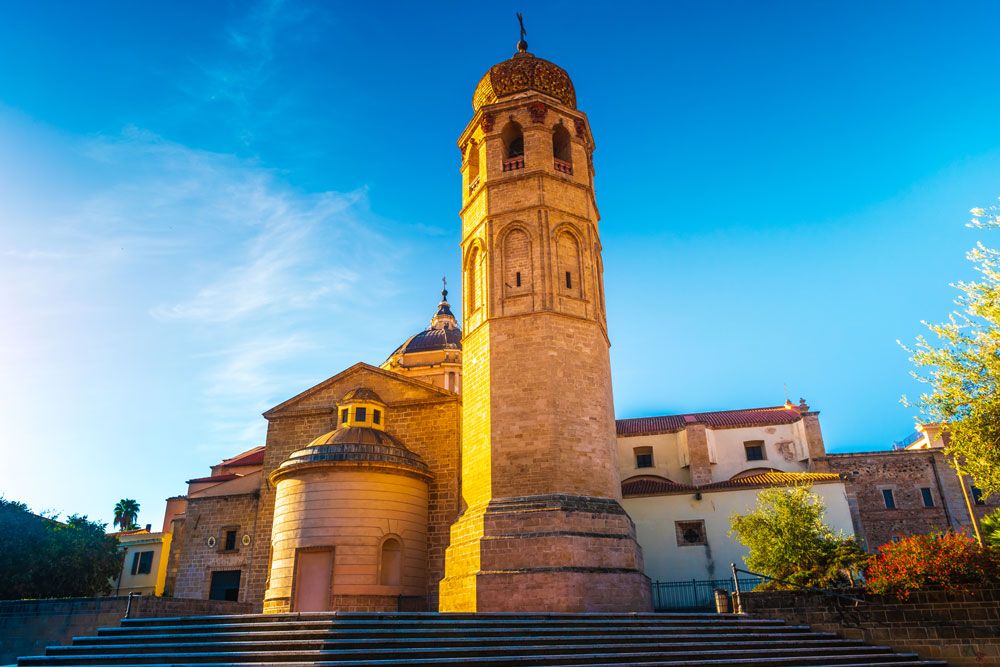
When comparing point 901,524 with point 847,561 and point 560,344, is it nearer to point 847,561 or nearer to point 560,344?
point 847,561

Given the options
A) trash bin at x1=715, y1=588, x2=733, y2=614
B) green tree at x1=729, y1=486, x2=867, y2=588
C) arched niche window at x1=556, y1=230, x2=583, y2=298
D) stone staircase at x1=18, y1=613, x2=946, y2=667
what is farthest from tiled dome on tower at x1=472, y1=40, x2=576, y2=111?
stone staircase at x1=18, y1=613, x2=946, y2=667

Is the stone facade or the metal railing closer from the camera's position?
the metal railing

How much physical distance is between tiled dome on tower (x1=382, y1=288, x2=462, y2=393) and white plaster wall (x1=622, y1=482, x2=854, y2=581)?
45.0 feet

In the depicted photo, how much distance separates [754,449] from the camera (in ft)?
98.6

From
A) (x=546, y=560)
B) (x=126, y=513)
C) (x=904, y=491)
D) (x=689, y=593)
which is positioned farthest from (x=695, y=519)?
(x=126, y=513)

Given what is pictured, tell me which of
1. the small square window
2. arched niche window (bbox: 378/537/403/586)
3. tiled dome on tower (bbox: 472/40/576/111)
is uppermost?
tiled dome on tower (bbox: 472/40/576/111)

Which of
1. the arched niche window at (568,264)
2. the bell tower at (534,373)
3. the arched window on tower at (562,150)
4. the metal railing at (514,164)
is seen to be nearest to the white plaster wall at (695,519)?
the bell tower at (534,373)

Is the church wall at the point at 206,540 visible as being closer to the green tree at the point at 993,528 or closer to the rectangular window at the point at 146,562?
the rectangular window at the point at 146,562

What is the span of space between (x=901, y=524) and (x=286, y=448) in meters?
24.9

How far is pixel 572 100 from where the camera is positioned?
74.5ft

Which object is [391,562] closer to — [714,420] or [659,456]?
[659,456]

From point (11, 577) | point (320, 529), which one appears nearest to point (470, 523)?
point (320, 529)

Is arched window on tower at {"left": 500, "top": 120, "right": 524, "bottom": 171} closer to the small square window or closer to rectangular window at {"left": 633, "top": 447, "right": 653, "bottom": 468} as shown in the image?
the small square window

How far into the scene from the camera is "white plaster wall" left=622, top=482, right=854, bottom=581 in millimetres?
21797
